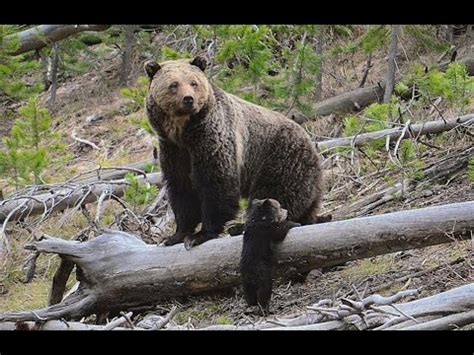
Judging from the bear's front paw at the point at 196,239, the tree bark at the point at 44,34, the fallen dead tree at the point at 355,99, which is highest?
the tree bark at the point at 44,34


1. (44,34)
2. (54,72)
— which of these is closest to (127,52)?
(54,72)

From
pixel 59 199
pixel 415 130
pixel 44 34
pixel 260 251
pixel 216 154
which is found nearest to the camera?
pixel 260 251

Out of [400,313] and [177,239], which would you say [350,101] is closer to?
[177,239]

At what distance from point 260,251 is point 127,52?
5.47 metres

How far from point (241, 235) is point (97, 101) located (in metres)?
5.39

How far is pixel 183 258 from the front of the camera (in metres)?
4.35

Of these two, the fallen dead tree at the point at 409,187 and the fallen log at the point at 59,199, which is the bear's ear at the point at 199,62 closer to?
the fallen log at the point at 59,199

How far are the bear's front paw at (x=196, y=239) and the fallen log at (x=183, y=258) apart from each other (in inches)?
1.2

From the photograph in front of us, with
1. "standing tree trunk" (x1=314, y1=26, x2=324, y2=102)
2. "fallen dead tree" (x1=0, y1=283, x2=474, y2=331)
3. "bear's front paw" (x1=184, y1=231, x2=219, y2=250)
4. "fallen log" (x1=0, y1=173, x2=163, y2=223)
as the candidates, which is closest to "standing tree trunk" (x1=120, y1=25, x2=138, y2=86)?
"standing tree trunk" (x1=314, y1=26, x2=324, y2=102)

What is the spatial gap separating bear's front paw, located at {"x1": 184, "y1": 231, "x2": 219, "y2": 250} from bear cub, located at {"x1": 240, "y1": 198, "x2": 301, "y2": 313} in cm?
32

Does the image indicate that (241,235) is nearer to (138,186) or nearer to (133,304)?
(133,304)

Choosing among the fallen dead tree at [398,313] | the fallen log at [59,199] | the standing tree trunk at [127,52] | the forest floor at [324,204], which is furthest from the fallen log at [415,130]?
the standing tree trunk at [127,52]

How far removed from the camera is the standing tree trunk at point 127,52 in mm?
9016
